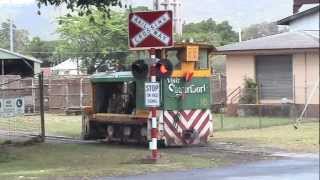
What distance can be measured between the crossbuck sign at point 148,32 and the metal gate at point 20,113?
28.7 ft

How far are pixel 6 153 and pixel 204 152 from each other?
15.6ft

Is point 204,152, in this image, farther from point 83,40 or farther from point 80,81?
point 83,40

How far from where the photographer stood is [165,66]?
510 inches

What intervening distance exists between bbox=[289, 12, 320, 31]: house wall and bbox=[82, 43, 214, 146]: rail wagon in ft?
43.4

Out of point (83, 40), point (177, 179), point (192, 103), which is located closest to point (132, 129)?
point (192, 103)

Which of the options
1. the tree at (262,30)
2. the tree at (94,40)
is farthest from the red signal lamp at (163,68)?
the tree at (94,40)

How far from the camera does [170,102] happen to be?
55.2ft

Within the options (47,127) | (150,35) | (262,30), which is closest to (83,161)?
(150,35)

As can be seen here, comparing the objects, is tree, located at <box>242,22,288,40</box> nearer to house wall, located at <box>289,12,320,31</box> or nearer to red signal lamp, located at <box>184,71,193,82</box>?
house wall, located at <box>289,12,320,31</box>

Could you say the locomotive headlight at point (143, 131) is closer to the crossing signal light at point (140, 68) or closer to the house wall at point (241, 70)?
the crossing signal light at point (140, 68)

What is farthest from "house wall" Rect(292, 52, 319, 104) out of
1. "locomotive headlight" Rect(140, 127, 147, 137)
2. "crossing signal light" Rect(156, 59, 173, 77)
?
"locomotive headlight" Rect(140, 127, 147, 137)

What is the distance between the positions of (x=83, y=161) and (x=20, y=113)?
24.0 ft

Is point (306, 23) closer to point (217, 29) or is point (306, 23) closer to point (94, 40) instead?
point (217, 29)

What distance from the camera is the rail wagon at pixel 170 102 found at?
16516 millimetres
